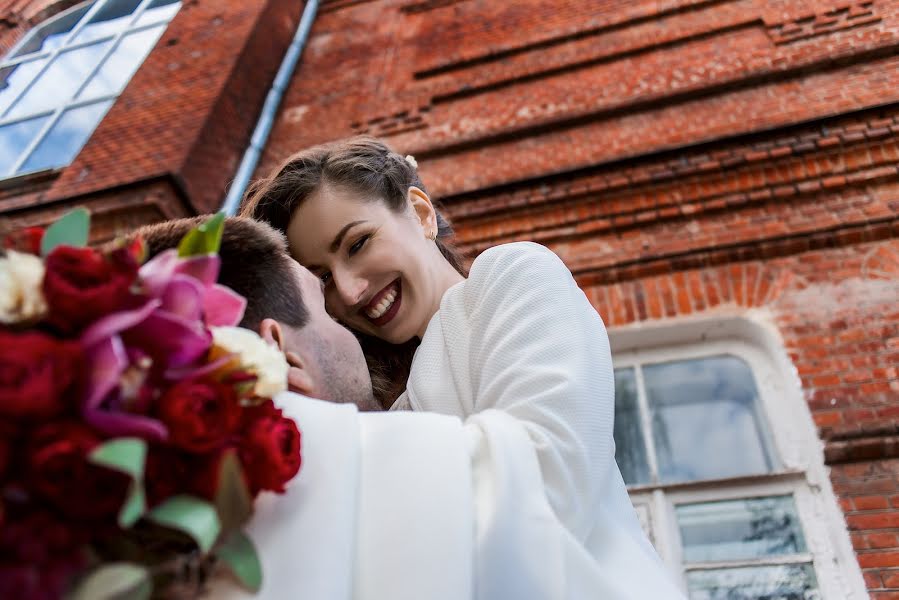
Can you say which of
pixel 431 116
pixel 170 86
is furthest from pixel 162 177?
pixel 431 116

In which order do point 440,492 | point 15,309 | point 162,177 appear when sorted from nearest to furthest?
point 15,309 < point 440,492 < point 162,177

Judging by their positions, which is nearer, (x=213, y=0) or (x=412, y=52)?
(x=412, y=52)

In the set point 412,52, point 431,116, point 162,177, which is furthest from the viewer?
point 412,52

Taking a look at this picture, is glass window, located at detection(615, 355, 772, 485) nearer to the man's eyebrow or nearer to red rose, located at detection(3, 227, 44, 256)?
the man's eyebrow

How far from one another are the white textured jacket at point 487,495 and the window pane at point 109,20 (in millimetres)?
7700

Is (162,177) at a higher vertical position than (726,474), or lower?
higher

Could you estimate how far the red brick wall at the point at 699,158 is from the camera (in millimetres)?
3189

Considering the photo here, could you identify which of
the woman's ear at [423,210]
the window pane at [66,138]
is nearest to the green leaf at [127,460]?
the woman's ear at [423,210]

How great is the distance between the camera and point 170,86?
5531 mm

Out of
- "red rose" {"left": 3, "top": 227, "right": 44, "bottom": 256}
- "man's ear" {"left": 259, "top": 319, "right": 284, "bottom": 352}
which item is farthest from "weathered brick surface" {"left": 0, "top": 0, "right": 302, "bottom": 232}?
"red rose" {"left": 3, "top": 227, "right": 44, "bottom": 256}

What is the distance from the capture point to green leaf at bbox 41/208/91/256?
2.78ft

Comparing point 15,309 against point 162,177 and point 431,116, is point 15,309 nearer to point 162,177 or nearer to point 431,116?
point 162,177

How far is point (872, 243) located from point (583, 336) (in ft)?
9.92

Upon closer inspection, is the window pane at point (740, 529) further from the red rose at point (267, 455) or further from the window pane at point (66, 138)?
the window pane at point (66, 138)
